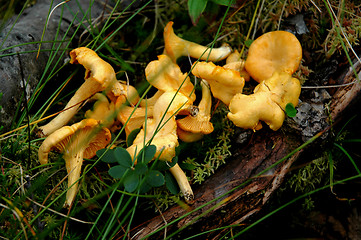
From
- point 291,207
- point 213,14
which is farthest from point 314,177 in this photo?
point 213,14

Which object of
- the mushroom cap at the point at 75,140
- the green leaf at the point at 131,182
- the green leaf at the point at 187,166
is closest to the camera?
the green leaf at the point at 131,182

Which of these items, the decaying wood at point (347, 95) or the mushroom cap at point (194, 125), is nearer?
the mushroom cap at point (194, 125)

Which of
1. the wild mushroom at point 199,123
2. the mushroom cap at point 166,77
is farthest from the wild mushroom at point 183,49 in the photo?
the wild mushroom at point 199,123

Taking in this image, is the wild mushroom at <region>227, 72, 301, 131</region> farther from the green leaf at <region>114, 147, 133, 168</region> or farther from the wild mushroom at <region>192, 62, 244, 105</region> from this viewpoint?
the green leaf at <region>114, 147, 133, 168</region>

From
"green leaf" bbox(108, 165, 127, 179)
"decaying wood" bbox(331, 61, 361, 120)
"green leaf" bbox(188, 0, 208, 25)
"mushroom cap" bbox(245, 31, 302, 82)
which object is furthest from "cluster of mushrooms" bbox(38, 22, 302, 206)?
"decaying wood" bbox(331, 61, 361, 120)

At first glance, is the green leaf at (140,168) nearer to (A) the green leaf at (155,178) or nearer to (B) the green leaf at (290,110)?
(A) the green leaf at (155,178)

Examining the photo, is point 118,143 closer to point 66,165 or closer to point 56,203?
point 66,165
